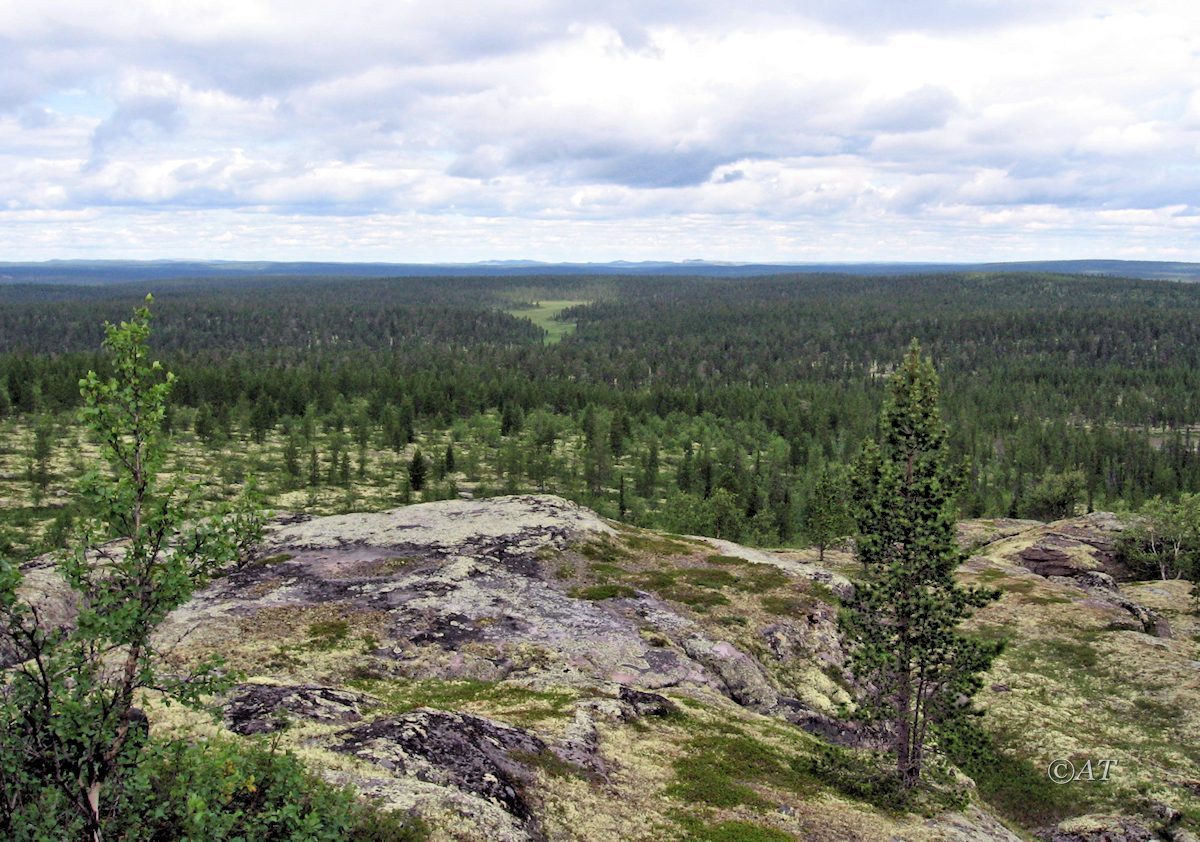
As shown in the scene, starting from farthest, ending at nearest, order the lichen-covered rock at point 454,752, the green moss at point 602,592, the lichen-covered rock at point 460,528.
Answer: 1. the lichen-covered rock at point 460,528
2. the green moss at point 602,592
3. the lichen-covered rock at point 454,752

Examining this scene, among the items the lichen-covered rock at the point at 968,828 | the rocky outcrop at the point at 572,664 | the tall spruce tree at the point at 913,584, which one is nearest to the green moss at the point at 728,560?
the rocky outcrop at the point at 572,664

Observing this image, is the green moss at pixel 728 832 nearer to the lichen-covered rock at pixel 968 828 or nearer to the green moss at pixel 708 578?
the lichen-covered rock at pixel 968 828

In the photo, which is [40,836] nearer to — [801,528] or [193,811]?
[193,811]

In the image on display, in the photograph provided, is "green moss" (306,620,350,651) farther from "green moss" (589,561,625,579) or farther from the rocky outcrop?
"green moss" (589,561,625,579)

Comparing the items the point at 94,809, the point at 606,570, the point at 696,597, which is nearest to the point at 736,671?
the point at 696,597

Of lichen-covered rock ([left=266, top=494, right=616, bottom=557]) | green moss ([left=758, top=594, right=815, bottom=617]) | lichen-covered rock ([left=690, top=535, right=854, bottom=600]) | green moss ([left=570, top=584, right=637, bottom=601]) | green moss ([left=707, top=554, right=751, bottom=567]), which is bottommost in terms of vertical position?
lichen-covered rock ([left=690, top=535, right=854, bottom=600])

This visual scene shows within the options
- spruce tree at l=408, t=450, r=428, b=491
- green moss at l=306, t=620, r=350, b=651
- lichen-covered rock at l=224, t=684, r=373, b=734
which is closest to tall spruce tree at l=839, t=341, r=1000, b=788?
lichen-covered rock at l=224, t=684, r=373, b=734
